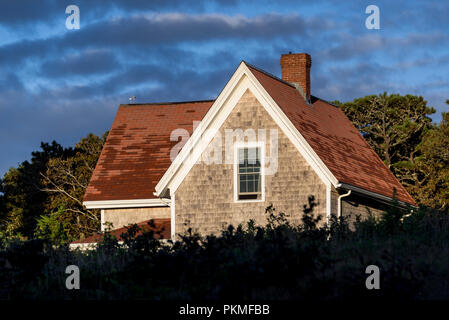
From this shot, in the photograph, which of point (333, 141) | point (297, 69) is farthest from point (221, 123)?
point (297, 69)

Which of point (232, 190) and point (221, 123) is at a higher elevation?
point (221, 123)

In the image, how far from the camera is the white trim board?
24.8 metres

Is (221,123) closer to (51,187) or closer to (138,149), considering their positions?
(138,149)

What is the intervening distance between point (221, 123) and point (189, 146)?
125cm

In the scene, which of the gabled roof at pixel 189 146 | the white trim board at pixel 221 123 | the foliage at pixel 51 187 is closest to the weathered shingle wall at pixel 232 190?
the white trim board at pixel 221 123

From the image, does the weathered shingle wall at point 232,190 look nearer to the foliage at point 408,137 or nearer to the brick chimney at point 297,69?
the brick chimney at point 297,69

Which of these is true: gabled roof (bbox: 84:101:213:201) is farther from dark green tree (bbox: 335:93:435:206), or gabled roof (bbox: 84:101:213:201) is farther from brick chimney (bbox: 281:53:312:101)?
dark green tree (bbox: 335:93:435:206)

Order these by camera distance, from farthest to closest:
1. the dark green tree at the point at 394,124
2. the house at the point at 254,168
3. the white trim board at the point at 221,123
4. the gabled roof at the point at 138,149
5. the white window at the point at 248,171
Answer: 1. the dark green tree at the point at 394,124
2. the gabled roof at the point at 138,149
3. the white window at the point at 248,171
4. the white trim board at the point at 221,123
5. the house at the point at 254,168

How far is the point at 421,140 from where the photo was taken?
50.9 meters

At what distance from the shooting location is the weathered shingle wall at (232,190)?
24578mm

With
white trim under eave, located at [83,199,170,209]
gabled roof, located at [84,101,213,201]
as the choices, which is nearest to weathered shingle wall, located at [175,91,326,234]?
white trim under eave, located at [83,199,170,209]

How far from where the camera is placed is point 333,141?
27641mm

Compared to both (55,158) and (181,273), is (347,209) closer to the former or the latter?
(181,273)

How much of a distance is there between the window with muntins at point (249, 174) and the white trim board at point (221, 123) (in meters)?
1.14
